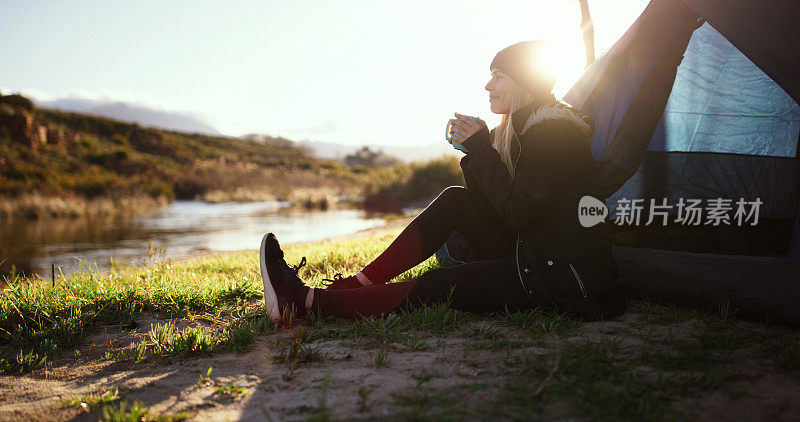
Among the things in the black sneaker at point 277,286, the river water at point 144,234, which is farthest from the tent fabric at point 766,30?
the river water at point 144,234

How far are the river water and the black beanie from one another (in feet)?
12.1

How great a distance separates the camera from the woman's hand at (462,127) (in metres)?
2.19

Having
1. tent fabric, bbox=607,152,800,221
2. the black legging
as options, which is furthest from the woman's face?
tent fabric, bbox=607,152,800,221

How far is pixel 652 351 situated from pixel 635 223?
197 cm

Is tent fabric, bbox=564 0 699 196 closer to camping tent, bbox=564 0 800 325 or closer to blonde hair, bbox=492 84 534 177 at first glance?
camping tent, bbox=564 0 800 325

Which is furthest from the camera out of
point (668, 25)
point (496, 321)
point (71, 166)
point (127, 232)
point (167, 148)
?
point (167, 148)

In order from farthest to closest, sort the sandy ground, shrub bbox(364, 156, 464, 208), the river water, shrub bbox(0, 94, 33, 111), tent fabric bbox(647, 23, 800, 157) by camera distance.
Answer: shrub bbox(0, 94, 33, 111) → shrub bbox(364, 156, 464, 208) → the river water → tent fabric bbox(647, 23, 800, 157) → the sandy ground

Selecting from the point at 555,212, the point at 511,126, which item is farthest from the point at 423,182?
the point at 555,212

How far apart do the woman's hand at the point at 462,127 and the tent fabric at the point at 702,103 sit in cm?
118

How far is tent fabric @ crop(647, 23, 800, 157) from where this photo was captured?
339 cm

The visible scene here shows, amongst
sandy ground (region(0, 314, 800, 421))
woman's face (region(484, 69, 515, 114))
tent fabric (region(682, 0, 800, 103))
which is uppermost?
tent fabric (region(682, 0, 800, 103))

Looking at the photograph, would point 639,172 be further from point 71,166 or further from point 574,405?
point 71,166

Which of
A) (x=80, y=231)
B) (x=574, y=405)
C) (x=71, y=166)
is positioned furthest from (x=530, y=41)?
(x=71, y=166)

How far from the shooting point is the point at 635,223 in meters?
3.46
